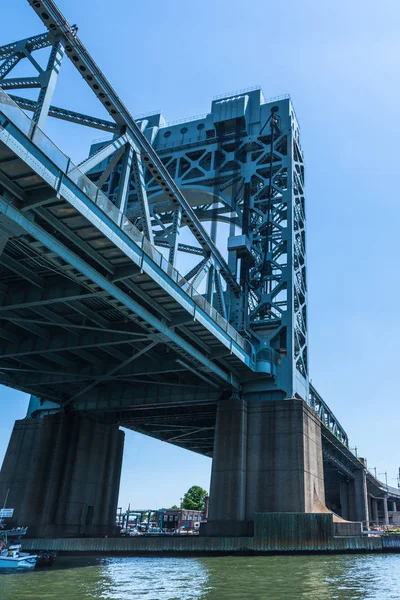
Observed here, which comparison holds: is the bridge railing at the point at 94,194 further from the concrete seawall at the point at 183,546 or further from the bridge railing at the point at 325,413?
the bridge railing at the point at 325,413

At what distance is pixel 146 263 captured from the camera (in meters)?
31.1

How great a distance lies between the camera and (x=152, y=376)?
171 ft

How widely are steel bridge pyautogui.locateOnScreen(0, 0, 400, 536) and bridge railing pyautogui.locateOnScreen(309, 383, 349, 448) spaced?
0.83 m

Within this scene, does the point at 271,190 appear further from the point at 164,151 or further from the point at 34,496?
the point at 34,496

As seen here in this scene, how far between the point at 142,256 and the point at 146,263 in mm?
677

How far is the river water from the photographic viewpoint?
1930 centimetres

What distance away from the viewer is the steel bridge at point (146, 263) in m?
26.1

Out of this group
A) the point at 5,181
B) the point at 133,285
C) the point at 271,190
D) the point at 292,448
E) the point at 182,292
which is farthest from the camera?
the point at 271,190

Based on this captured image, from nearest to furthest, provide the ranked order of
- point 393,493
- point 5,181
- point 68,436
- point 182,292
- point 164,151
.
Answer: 1. point 5,181
2. point 182,292
3. point 68,436
4. point 164,151
5. point 393,493

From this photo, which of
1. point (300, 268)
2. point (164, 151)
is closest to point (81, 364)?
point (300, 268)

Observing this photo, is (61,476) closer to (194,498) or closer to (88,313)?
(88,313)

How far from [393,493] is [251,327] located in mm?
122337

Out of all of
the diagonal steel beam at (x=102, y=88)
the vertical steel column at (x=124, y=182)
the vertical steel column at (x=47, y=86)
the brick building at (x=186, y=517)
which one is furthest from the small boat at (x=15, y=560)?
the brick building at (x=186, y=517)

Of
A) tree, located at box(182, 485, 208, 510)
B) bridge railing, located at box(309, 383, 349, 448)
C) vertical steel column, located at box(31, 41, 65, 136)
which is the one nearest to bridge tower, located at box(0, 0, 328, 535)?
vertical steel column, located at box(31, 41, 65, 136)
